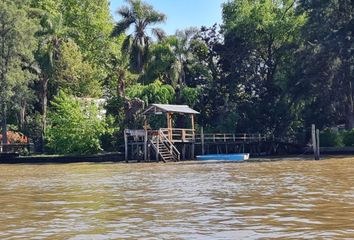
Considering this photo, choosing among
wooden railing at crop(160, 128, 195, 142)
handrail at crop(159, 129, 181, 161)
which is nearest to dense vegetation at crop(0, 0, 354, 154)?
wooden railing at crop(160, 128, 195, 142)

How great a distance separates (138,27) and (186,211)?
150ft

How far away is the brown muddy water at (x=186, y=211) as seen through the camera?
1008 centimetres

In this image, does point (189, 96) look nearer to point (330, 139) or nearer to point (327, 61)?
point (330, 139)

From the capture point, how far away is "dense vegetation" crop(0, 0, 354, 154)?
48.8 meters

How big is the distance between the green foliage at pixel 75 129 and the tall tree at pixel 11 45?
13.8 feet

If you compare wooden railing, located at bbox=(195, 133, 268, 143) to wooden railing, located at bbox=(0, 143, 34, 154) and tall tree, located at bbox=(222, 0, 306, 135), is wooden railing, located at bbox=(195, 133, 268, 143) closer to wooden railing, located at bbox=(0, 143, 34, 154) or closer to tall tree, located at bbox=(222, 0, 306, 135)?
tall tree, located at bbox=(222, 0, 306, 135)

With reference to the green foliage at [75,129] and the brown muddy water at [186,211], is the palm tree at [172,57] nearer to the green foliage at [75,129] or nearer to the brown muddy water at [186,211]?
the green foliage at [75,129]

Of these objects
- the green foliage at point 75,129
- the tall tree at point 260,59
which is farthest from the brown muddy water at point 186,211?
the tall tree at point 260,59

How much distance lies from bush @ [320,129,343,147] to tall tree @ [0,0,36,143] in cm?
2643

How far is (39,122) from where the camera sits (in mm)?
57000

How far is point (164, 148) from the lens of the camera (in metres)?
42.8

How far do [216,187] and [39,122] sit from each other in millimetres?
41096

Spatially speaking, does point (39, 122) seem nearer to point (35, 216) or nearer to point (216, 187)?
point (216, 187)

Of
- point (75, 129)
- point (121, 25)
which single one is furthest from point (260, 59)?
point (75, 129)
